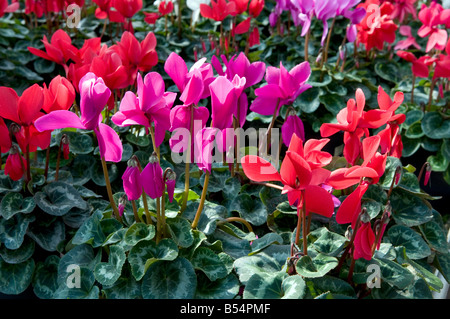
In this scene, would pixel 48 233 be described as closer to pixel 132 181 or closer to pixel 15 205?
pixel 15 205

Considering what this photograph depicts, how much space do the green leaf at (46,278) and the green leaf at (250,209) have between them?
0.50 m

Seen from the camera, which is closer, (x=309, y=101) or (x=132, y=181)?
(x=132, y=181)

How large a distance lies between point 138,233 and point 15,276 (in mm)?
407

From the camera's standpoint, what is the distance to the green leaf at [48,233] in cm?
128

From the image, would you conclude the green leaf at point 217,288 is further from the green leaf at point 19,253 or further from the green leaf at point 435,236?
the green leaf at point 435,236

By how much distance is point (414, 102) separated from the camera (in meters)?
2.26

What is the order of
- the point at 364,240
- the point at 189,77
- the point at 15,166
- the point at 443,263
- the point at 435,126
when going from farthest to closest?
the point at 435,126 → the point at 443,263 → the point at 15,166 → the point at 189,77 → the point at 364,240

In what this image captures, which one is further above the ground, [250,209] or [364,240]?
[364,240]

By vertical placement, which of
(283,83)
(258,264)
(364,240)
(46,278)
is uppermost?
(283,83)

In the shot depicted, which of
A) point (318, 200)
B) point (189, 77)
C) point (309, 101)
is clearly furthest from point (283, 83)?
point (309, 101)

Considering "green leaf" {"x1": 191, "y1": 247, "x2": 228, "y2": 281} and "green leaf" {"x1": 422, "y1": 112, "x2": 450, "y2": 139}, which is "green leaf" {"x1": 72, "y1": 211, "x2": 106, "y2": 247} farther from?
"green leaf" {"x1": 422, "y1": 112, "x2": 450, "y2": 139}

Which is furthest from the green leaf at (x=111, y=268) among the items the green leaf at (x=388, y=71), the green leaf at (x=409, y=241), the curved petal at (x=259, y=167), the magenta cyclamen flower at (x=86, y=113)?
the green leaf at (x=388, y=71)

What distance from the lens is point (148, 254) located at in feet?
3.56
